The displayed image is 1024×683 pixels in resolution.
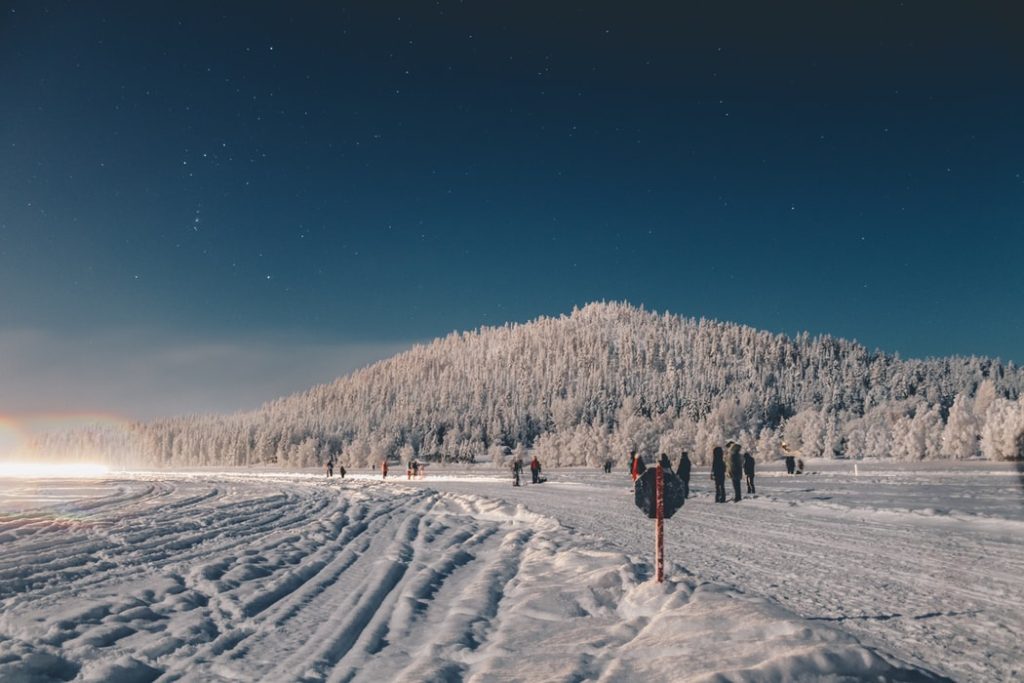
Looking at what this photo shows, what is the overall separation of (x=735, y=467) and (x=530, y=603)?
1345cm

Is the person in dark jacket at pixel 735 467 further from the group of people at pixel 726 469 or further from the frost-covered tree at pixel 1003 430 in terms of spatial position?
the frost-covered tree at pixel 1003 430

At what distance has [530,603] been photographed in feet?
22.9

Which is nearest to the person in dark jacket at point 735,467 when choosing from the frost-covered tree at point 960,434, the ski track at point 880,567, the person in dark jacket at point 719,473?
the person in dark jacket at point 719,473

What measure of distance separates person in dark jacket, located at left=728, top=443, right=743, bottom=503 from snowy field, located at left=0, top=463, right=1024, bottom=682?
15.6ft

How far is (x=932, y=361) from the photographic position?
635 feet

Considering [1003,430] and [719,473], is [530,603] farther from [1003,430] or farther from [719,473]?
[1003,430]

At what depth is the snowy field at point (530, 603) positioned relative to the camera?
4945 millimetres

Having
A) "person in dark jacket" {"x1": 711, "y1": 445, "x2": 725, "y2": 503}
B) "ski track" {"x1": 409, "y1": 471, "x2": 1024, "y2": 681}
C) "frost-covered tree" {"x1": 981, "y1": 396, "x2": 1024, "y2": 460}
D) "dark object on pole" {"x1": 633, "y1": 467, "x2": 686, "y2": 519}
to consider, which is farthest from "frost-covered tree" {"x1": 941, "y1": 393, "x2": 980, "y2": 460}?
"dark object on pole" {"x1": 633, "y1": 467, "x2": 686, "y2": 519}

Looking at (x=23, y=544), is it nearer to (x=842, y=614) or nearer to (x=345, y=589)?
(x=345, y=589)

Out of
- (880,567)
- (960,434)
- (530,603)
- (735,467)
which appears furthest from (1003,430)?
(530,603)

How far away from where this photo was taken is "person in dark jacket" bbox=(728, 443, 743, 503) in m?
18.7

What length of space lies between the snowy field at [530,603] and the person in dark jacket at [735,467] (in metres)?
4.74

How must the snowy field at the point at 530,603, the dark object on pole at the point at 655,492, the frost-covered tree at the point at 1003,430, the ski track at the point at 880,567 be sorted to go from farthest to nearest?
the frost-covered tree at the point at 1003,430 → the dark object on pole at the point at 655,492 → the ski track at the point at 880,567 → the snowy field at the point at 530,603

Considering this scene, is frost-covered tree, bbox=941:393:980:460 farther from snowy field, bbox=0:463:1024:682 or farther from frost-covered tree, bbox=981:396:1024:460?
snowy field, bbox=0:463:1024:682
